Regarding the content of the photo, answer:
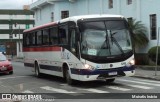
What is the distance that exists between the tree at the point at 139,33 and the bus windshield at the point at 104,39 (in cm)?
1490

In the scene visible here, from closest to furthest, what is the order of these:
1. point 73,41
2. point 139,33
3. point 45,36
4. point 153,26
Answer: point 73,41
point 45,36
point 153,26
point 139,33

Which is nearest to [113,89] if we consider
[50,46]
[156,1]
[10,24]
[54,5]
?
[50,46]

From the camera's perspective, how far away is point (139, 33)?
106ft

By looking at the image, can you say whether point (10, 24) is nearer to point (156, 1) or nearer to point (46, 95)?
point (156, 1)

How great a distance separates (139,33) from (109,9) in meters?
6.77

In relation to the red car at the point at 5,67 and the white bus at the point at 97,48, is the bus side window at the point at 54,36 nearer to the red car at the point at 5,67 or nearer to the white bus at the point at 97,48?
the white bus at the point at 97,48

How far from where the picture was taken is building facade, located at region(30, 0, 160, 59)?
31.6 metres

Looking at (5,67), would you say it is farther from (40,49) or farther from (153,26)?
(153,26)

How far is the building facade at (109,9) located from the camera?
1246 inches

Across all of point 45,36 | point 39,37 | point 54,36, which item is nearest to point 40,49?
point 39,37

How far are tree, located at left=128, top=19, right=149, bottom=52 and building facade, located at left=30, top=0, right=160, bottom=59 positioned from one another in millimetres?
311

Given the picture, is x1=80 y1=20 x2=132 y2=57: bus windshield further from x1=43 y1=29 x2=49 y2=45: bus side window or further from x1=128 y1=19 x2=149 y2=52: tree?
x1=128 y1=19 x2=149 y2=52: tree

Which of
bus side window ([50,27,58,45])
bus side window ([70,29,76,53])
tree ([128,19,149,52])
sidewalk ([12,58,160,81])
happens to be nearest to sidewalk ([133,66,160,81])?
sidewalk ([12,58,160,81])

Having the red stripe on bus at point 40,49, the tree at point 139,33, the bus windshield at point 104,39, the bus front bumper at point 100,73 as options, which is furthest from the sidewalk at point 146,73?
the red stripe on bus at point 40,49
